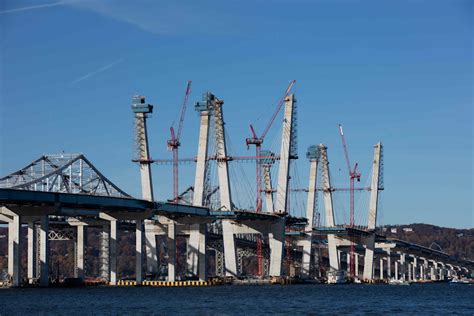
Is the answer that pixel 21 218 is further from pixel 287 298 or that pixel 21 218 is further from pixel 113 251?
pixel 287 298

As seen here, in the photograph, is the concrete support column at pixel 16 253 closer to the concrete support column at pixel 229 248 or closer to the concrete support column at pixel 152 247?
the concrete support column at pixel 152 247

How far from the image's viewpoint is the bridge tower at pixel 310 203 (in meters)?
182

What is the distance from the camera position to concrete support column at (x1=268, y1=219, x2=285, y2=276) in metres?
150

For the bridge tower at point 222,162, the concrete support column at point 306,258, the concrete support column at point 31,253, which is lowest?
the concrete support column at point 306,258

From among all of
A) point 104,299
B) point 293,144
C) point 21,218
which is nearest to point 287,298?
point 104,299

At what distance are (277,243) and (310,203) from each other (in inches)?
1292

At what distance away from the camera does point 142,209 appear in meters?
130

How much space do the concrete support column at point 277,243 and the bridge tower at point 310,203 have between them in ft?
98.1

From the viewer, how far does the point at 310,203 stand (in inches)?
7170

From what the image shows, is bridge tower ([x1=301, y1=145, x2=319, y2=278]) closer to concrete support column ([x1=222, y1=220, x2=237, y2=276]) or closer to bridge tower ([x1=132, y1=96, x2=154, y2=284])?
concrete support column ([x1=222, y1=220, x2=237, y2=276])

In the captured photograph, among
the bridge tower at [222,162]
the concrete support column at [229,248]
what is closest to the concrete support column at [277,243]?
the concrete support column at [229,248]

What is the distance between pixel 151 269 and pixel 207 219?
12458mm

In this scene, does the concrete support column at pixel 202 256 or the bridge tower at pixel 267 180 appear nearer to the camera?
the concrete support column at pixel 202 256

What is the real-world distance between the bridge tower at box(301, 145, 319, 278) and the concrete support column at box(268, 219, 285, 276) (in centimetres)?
2991
